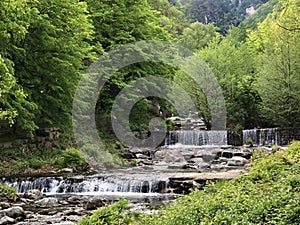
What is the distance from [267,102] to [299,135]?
2696 mm

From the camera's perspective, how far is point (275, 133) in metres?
21.4

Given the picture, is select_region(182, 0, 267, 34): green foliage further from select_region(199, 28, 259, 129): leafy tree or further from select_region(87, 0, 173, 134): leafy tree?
select_region(87, 0, 173, 134): leafy tree

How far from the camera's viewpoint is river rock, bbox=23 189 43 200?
11414mm

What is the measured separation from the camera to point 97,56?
761 inches

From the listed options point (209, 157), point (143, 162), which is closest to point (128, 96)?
point (143, 162)

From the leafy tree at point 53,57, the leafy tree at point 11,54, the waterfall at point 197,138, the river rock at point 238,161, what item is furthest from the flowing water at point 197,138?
the leafy tree at point 11,54

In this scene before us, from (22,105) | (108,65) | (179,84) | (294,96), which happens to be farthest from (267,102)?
(22,105)

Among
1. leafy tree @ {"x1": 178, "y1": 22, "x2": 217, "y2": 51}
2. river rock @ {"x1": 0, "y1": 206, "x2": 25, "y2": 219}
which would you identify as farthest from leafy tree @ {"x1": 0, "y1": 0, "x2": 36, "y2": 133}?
leafy tree @ {"x1": 178, "y1": 22, "x2": 217, "y2": 51}

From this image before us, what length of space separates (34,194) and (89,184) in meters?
1.87

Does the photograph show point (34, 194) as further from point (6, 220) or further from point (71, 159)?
point (71, 159)

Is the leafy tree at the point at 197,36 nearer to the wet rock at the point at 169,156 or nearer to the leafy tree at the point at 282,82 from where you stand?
the leafy tree at the point at 282,82

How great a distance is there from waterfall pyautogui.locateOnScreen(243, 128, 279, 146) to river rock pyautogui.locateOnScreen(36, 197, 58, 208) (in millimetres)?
13695

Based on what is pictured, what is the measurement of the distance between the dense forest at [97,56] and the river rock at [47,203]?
2592mm

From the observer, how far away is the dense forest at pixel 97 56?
14086 mm
